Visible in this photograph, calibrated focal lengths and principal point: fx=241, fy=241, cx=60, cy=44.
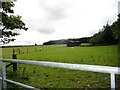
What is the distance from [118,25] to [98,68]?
2105 inches

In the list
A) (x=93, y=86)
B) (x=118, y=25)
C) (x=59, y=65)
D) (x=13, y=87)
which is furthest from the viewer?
(x=118, y=25)

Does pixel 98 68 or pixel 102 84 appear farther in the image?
pixel 102 84

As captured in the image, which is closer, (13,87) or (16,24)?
(13,87)

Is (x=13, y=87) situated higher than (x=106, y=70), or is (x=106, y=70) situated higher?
(x=106, y=70)

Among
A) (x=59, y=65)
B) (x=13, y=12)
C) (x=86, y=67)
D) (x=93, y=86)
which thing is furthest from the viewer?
(x=13, y=12)

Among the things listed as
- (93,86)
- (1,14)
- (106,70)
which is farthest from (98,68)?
(1,14)

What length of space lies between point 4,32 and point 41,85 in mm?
4182

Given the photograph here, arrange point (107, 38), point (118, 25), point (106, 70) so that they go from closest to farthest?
point (106, 70) → point (118, 25) → point (107, 38)

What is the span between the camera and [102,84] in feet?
28.4

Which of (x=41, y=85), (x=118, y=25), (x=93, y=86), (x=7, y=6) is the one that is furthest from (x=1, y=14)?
(x=118, y=25)

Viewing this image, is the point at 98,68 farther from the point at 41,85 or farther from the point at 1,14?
the point at 1,14

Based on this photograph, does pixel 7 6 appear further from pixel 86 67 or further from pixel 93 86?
pixel 86 67

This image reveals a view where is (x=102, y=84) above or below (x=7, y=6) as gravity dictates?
below

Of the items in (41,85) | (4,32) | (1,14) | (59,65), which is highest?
(1,14)
